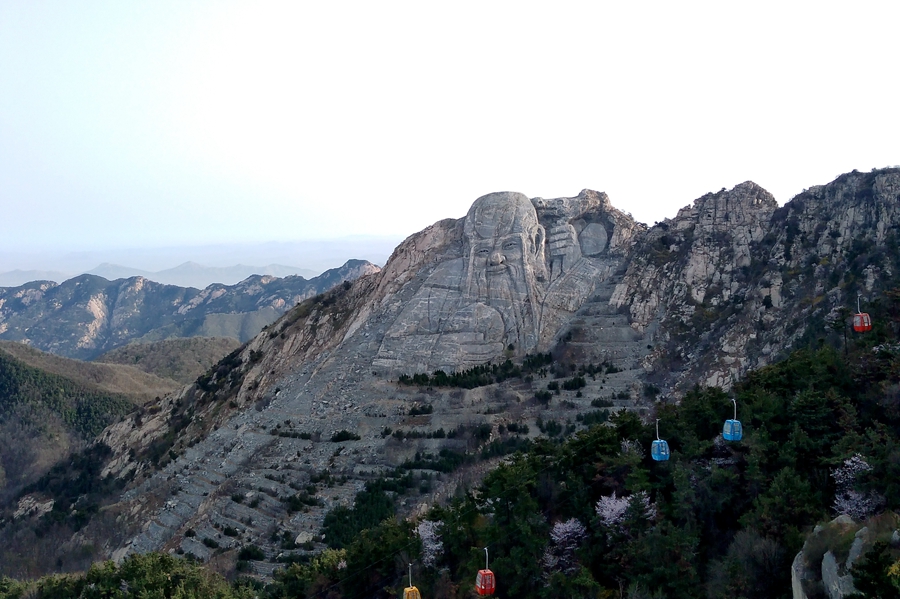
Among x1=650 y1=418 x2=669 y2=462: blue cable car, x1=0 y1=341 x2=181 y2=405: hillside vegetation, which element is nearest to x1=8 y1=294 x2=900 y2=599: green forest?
x1=650 y1=418 x2=669 y2=462: blue cable car

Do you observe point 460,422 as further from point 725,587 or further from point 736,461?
point 725,587

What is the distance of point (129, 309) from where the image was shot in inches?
4274

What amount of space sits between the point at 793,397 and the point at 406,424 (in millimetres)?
15058

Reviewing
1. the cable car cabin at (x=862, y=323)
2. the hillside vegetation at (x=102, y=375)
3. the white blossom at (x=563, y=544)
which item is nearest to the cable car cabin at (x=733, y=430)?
the white blossom at (x=563, y=544)

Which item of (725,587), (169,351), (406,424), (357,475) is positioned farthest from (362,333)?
(169,351)

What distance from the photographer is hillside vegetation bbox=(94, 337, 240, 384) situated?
65.8 meters

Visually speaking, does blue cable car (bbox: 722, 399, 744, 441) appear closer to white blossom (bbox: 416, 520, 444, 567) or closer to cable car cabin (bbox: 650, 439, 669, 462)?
cable car cabin (bbox: 650, 439, 669, 462)

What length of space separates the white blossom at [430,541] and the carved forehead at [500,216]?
19644 millimetres

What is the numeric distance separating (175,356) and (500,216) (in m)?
47.4

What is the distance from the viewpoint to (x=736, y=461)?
12.9 m

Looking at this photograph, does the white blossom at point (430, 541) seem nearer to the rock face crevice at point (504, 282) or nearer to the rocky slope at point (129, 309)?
the rock face crevice at point (504, 282)

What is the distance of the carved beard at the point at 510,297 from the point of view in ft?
97.8

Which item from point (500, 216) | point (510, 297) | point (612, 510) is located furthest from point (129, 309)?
point (612, 510)

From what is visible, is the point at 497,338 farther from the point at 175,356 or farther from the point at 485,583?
the point at 175,356
